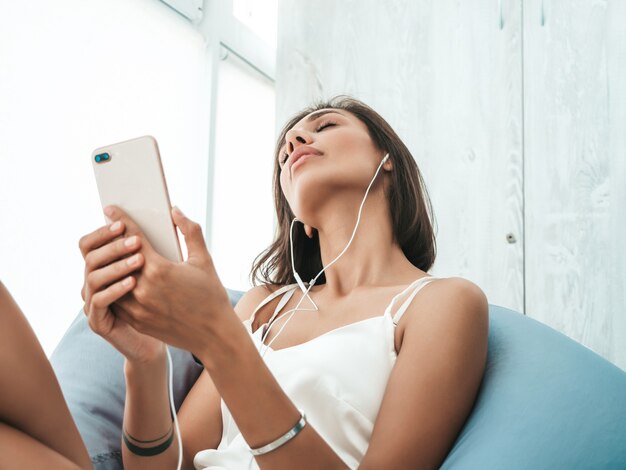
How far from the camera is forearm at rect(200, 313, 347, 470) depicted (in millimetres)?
706

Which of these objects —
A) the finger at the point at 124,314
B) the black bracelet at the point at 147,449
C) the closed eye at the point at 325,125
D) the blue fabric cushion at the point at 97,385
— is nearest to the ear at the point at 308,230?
the closed eye at the point at 325,125

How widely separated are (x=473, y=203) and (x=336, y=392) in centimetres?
110

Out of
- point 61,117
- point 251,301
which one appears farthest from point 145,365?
point 61,117

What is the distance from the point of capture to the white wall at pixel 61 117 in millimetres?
1685

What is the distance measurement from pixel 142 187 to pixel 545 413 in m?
0.63

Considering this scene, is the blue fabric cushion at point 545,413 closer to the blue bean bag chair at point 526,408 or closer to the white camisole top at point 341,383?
the blue bean bag chair at point 526,408

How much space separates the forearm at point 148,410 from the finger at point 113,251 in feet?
0.74

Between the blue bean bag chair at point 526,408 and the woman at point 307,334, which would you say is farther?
the blue bean bag chair at point 526,408

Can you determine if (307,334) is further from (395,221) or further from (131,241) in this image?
(131,241)

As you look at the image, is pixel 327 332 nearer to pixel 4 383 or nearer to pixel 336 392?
pixel 336 392

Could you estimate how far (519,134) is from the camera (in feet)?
6.04

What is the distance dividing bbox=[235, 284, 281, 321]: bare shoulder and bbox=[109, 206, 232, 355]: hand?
58 cm

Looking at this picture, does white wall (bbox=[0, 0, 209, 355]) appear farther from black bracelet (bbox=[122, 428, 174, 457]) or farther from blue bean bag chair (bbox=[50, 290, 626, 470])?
black bracelet (bbox=[122, 428, 174, 457])

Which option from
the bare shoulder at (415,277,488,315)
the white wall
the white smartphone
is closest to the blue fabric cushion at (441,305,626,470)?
the bare shoulder at (415,277,488,315)
